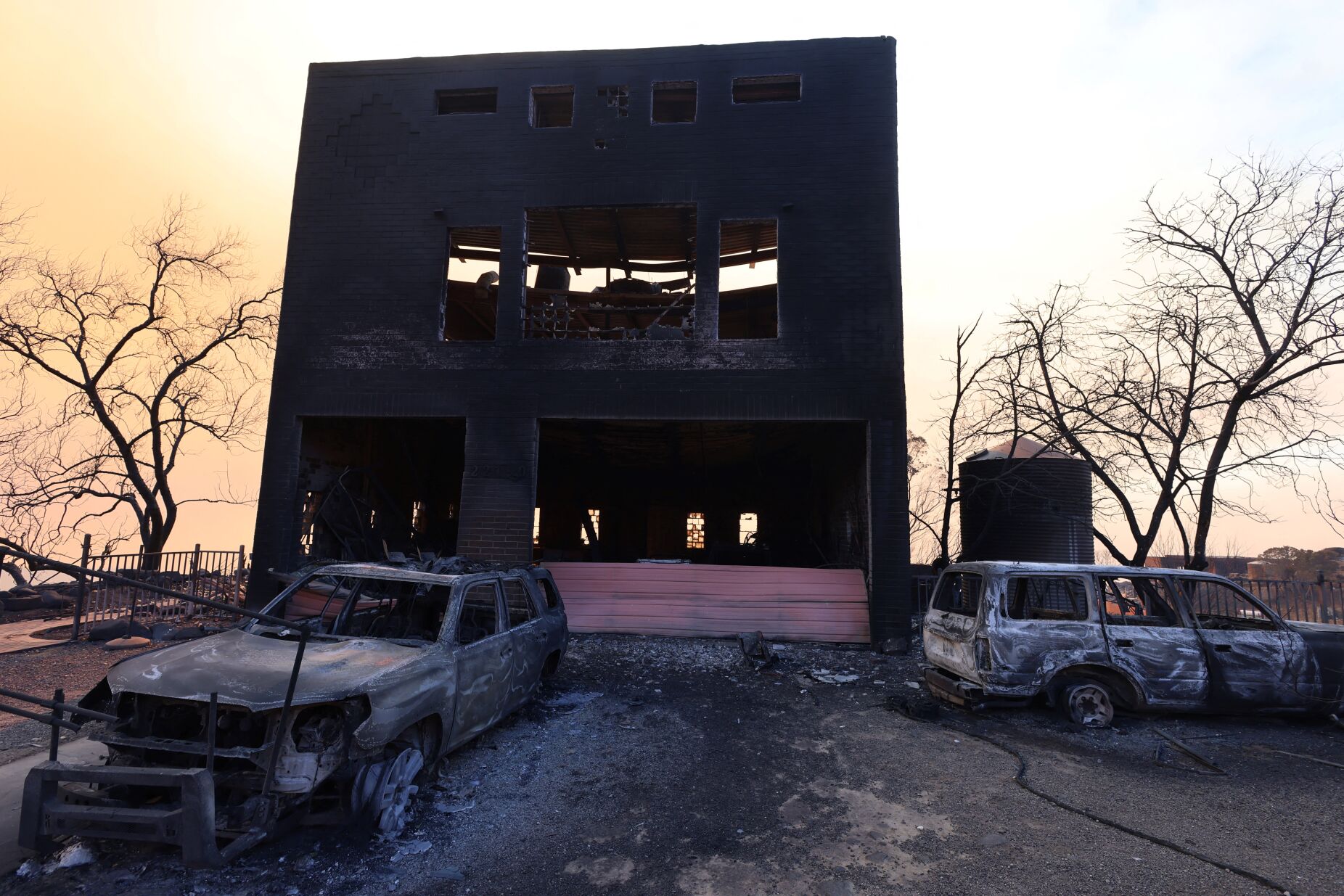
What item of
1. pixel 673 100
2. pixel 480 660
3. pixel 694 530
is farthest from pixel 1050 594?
pixel 694 530

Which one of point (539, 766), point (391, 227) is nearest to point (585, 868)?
point (539, 766)

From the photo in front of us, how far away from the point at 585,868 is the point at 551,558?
13.6 m

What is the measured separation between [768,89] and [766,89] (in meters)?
0.03

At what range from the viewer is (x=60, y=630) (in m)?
11.0

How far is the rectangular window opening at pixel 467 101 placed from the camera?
487 inches

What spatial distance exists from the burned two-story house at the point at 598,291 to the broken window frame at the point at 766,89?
4cm

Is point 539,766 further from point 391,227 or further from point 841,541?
point 391,227

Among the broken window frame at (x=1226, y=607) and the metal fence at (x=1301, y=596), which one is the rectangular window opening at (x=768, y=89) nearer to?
the broken window frame at (x=1226, y=607)

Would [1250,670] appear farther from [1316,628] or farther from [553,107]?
[553,107]

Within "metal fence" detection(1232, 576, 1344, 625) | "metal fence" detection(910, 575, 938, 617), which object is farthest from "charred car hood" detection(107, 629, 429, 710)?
"metal fence" detection(1232, 576, 1344, 625)

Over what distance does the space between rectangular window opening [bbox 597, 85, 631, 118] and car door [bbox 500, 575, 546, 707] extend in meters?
9.79

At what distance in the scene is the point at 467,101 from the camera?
12.6 meters

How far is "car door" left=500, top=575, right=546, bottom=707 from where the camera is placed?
5691 mm

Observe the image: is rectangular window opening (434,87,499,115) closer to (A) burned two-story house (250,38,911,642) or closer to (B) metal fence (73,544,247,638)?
(A) burned two-story house (250,38,911,642)
